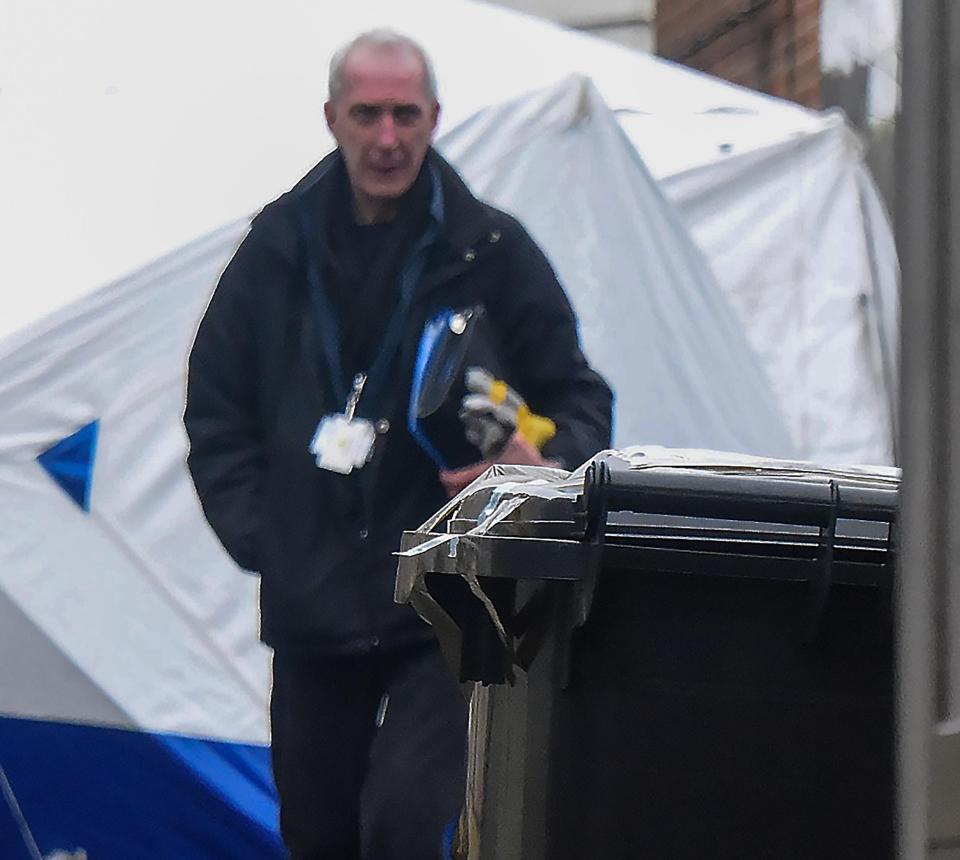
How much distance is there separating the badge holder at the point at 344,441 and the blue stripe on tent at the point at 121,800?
4.75 ft

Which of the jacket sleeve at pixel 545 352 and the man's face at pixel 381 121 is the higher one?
the man's face at pixel 381 121

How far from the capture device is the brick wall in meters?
9.20

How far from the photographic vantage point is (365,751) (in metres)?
3.98

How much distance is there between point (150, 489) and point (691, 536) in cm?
319

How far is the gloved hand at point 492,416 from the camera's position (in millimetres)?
3871

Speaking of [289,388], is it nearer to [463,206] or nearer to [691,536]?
[463,206]

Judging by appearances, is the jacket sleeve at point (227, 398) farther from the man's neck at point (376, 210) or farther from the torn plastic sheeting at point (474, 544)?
the torn plastic sheeting at point (474, 544)

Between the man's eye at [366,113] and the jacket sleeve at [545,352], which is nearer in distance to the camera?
the jacket sleeve at [545,352]

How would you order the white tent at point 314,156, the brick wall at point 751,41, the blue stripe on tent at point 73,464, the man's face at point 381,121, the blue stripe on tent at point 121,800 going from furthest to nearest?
the brick wall at point 751,41, the white tent at point 314,156, the blue stripe on tent at point 73,464, the blue stripe on tent at point 121,800, the man's face at point 381,121

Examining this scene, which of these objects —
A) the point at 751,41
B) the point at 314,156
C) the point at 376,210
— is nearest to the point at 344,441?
the point at 376,210

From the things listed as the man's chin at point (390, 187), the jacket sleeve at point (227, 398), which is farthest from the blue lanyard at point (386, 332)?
the jacket sleeve at point (227, 398)

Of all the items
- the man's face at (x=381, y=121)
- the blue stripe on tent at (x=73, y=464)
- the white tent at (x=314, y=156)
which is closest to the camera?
the man's face at (x=381, y=121)

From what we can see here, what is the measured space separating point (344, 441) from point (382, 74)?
832mm

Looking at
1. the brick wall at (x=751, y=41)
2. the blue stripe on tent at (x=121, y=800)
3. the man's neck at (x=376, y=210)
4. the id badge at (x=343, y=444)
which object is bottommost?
the blue stripe on tent at (x=121, y=800)
